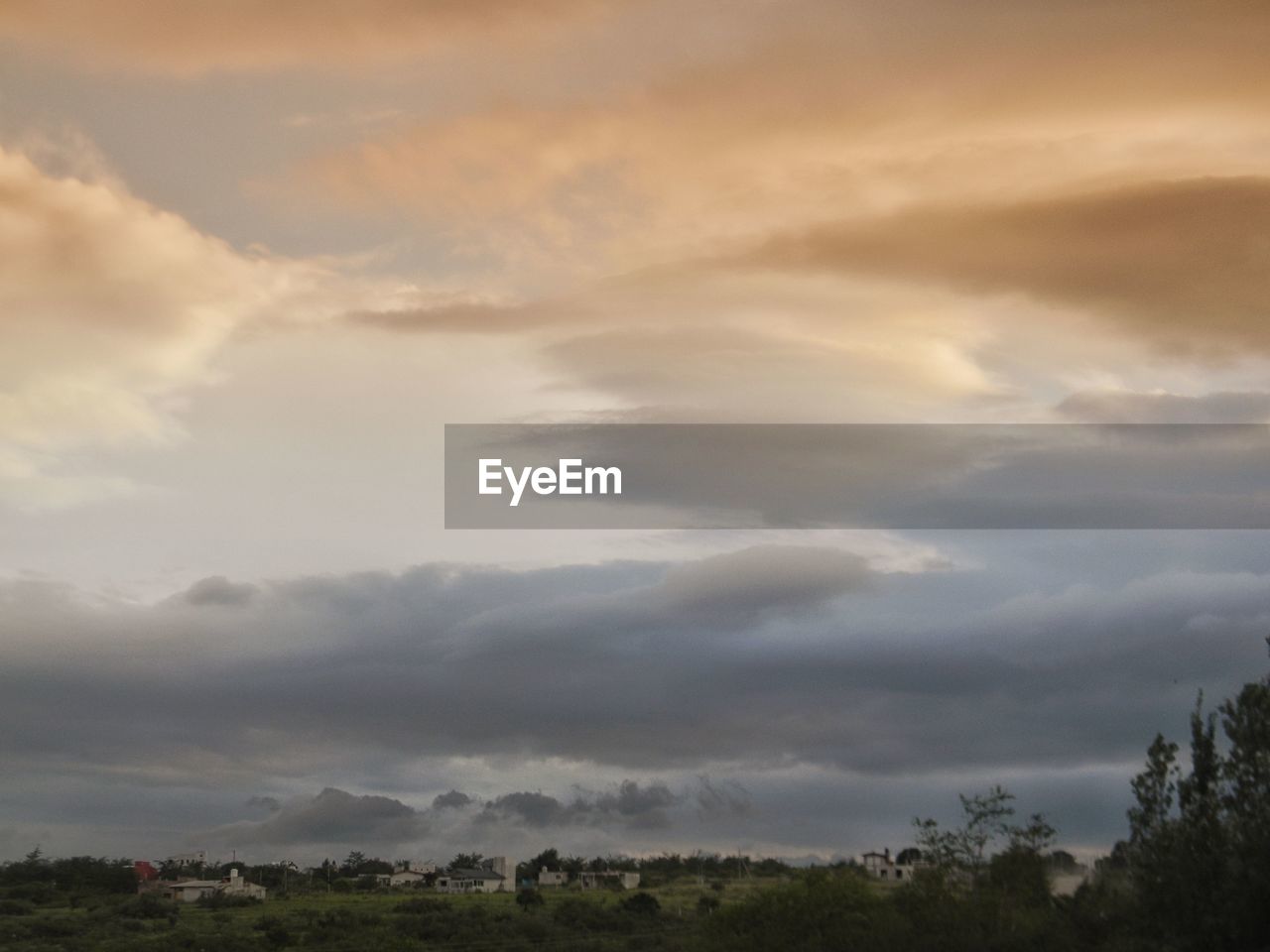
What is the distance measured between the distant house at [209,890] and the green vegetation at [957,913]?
17.9 m

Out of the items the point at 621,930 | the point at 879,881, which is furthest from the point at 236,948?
the point at 879,881

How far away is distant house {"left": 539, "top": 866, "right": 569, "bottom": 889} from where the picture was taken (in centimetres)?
13688

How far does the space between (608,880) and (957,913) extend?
91137 millimetres

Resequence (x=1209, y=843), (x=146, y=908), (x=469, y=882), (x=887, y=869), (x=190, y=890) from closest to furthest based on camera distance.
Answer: (x=1209, y=843) → (x=887, y=869) → (x=146, y=908) → (x=190, y=890) → (x=469, y=882)

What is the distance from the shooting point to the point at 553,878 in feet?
454

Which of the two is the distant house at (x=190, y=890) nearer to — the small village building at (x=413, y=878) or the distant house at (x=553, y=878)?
the small village building at (x=413, y=878)

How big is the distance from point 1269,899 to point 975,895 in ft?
49.6

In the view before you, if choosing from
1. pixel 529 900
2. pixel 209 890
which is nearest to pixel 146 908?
pixel 209 890

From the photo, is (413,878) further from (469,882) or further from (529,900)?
(529,900)

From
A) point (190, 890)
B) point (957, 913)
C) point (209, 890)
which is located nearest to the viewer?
point (957, 913)

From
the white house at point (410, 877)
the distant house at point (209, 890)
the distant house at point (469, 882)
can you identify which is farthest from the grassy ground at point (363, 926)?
the white house at point (410, 877)

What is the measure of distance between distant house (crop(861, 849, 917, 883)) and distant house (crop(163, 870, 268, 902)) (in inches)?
2374

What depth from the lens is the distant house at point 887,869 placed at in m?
48.8

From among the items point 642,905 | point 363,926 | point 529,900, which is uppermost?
point 529,900
